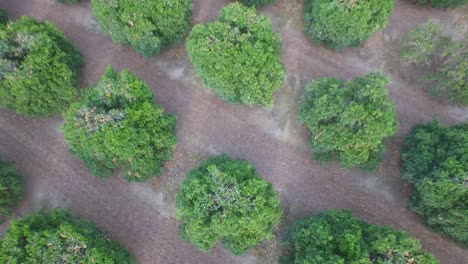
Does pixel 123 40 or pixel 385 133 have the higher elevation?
pixel 385 133

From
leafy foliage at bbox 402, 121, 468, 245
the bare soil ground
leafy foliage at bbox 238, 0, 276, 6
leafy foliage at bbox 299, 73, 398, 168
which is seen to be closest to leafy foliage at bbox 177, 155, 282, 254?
the bare soil ground

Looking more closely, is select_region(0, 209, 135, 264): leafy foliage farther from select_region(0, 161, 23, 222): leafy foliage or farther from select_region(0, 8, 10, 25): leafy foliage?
select_region(0, 8, 10, 25): leafy foliage

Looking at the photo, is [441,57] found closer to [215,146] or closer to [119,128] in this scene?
[215,146]

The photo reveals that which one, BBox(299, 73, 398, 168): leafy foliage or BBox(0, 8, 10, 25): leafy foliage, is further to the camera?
BBox(0, 8, 10, 25): leafy foliage

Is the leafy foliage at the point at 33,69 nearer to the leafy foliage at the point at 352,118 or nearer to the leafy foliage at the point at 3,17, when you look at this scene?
the leafy foliage at the point at 3,17

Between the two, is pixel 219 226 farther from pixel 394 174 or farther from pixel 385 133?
pixel 394 174

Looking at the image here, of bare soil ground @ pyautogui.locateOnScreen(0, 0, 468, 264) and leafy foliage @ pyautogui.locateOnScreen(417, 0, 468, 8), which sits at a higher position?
leafy foliage @ pyautogui.locateOnScreen(417, 0, 468, 8)

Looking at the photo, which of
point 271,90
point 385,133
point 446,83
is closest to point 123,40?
point 271,90

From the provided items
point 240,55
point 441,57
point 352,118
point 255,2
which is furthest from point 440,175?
point 255,2
